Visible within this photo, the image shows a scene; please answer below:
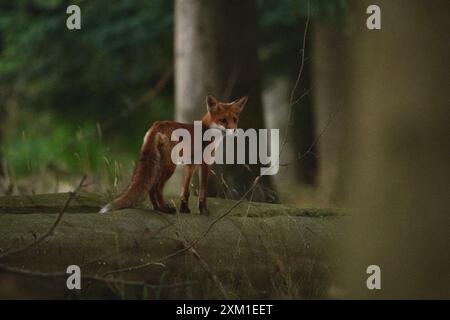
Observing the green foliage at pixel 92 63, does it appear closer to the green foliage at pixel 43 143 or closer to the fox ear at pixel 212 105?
the green foliage at pixel 43 143

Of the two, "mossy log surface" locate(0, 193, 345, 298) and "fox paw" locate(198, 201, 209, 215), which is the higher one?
"fox paw" locate(198, 201, 209, 215)

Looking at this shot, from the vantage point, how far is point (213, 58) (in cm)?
861

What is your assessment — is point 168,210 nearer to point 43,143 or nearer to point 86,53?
point 86,53

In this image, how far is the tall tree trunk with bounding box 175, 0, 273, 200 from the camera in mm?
8484

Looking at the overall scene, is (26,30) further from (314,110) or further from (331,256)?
(331,256)

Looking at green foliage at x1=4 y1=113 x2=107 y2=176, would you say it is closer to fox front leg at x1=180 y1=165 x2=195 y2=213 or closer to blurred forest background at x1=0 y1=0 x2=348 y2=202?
blurred forest background at x1=0 y1=0 x2=348 y2=202

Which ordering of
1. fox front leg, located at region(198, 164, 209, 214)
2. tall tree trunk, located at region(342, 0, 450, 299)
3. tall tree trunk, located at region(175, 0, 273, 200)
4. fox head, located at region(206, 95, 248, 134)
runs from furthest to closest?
tall tree trunk, located at region(175, 0, 273, 200) < fox head, located at region(206, 95, 248, 134) < fox front leg, located at region(198, 164, 209, 214) < tall tree trunk, located at region(342, 0, 450, 299)

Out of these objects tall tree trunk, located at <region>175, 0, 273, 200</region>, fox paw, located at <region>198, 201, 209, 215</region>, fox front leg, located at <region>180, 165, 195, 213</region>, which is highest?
tall tree trunk, located at <region>175, 0, 273, 200</region>

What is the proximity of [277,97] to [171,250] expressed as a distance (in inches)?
426

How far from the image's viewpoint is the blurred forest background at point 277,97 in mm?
4215

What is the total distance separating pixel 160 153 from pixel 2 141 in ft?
25.6

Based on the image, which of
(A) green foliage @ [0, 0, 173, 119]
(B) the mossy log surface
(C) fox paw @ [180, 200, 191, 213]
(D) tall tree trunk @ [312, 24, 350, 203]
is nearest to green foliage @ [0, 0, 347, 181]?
(A) green foliage @ [0, 0, 173, 119]

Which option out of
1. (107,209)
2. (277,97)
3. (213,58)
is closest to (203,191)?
(107,209)

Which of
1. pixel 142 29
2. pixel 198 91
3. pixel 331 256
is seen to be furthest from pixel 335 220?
pixel 142 29
